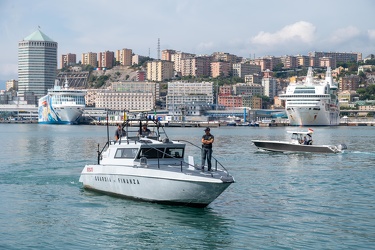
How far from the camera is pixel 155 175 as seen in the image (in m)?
19.8

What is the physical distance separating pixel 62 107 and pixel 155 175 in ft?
522

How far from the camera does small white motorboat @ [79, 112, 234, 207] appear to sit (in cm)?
1939

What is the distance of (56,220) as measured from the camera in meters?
18.9

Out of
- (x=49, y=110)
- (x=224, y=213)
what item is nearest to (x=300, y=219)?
(x=224, y=213)

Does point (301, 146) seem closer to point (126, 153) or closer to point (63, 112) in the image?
point (126, 153)

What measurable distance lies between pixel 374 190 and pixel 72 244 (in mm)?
14131

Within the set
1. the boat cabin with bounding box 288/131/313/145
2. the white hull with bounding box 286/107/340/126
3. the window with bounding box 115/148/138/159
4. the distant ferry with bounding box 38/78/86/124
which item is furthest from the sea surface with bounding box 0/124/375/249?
the distant ferry with bounding box 38/78/86/124

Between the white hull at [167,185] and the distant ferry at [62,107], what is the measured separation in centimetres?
15695

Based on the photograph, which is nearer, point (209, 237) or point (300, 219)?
point (209, 237)

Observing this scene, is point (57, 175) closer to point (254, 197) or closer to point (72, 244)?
point (254, 197)

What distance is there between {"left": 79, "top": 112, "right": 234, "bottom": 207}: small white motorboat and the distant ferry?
6106 inches

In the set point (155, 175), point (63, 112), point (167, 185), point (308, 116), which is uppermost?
point (63, 112)

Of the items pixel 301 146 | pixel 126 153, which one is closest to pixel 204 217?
pixel 126 153

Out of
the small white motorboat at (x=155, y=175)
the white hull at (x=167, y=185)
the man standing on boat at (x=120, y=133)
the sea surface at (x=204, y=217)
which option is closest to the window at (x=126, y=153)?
the small white motorboat at (x=155, y=175)
